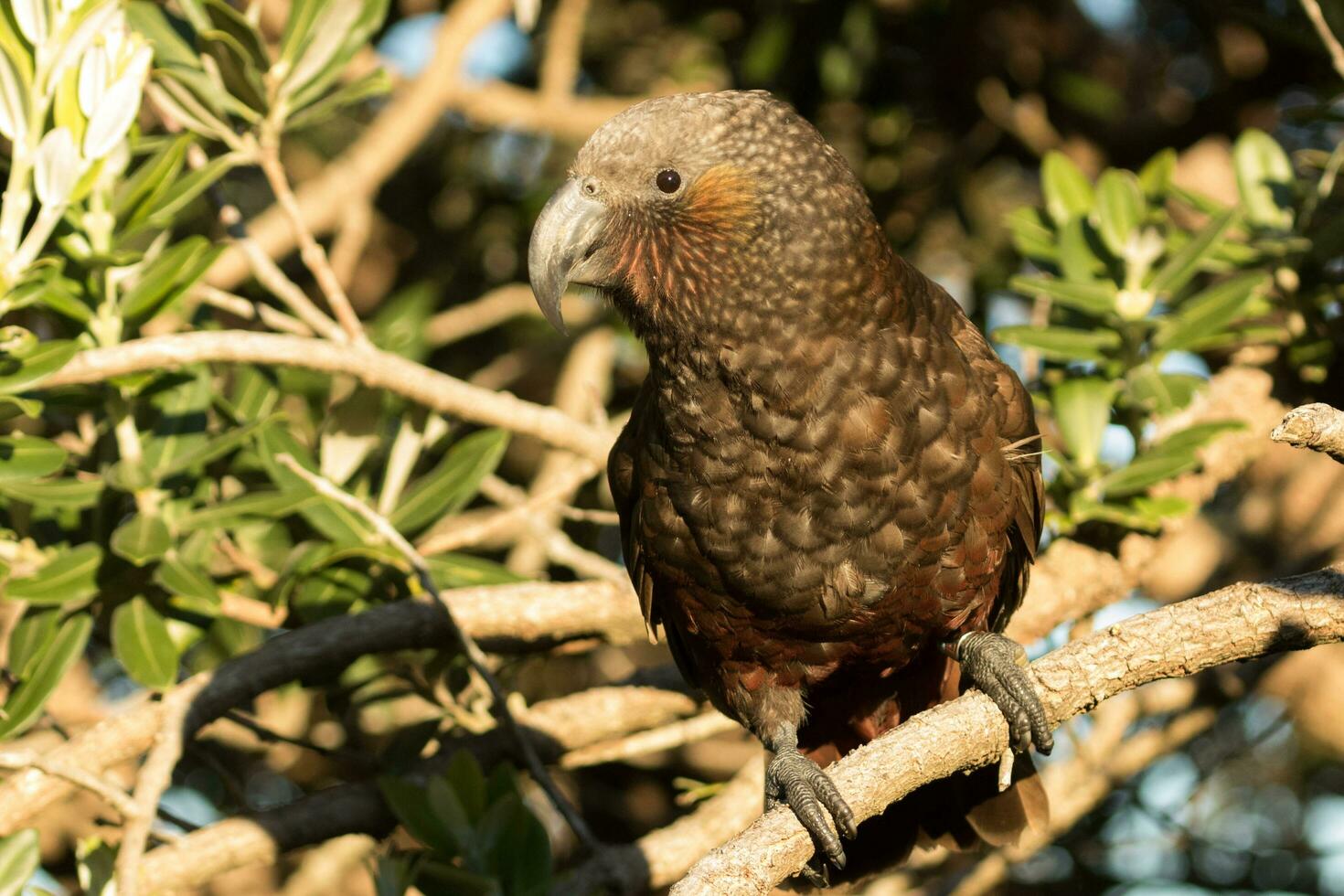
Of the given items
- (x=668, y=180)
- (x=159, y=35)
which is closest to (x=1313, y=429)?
(x=668, y=180)

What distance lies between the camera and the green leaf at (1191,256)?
12.8 feet

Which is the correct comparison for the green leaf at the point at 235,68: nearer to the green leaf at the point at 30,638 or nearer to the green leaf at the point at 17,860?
the green leaf at the point at 30,638

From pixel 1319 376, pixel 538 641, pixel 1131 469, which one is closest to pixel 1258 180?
pixel 1319 376

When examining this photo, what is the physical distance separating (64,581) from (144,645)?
26cm

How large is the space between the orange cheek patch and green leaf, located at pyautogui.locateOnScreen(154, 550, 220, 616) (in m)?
1.57

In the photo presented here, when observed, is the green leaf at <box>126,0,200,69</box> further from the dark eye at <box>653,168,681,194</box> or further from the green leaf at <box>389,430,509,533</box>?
the dark eye at <box>653,168,681,194</box>

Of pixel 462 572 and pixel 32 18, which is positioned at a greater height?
pixel 32 18

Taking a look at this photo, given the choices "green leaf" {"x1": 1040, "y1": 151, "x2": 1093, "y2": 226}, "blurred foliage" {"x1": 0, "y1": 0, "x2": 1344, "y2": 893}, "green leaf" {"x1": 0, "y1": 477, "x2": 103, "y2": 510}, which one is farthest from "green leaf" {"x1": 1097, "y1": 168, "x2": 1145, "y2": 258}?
"green leaf" {"x1": 0, "y1": 477, "x2": 103, "y2": 510}

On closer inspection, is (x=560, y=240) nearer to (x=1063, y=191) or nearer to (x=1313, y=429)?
(x=1313, y=429)

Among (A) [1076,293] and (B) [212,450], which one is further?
(A) [1076,293]

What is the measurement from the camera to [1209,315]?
389cm

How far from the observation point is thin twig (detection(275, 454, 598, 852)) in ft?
11.8

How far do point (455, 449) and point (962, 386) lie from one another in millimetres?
1618

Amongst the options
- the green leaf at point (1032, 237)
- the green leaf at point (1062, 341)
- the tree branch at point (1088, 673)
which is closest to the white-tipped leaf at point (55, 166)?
the tree branch at point (1088, 673)
